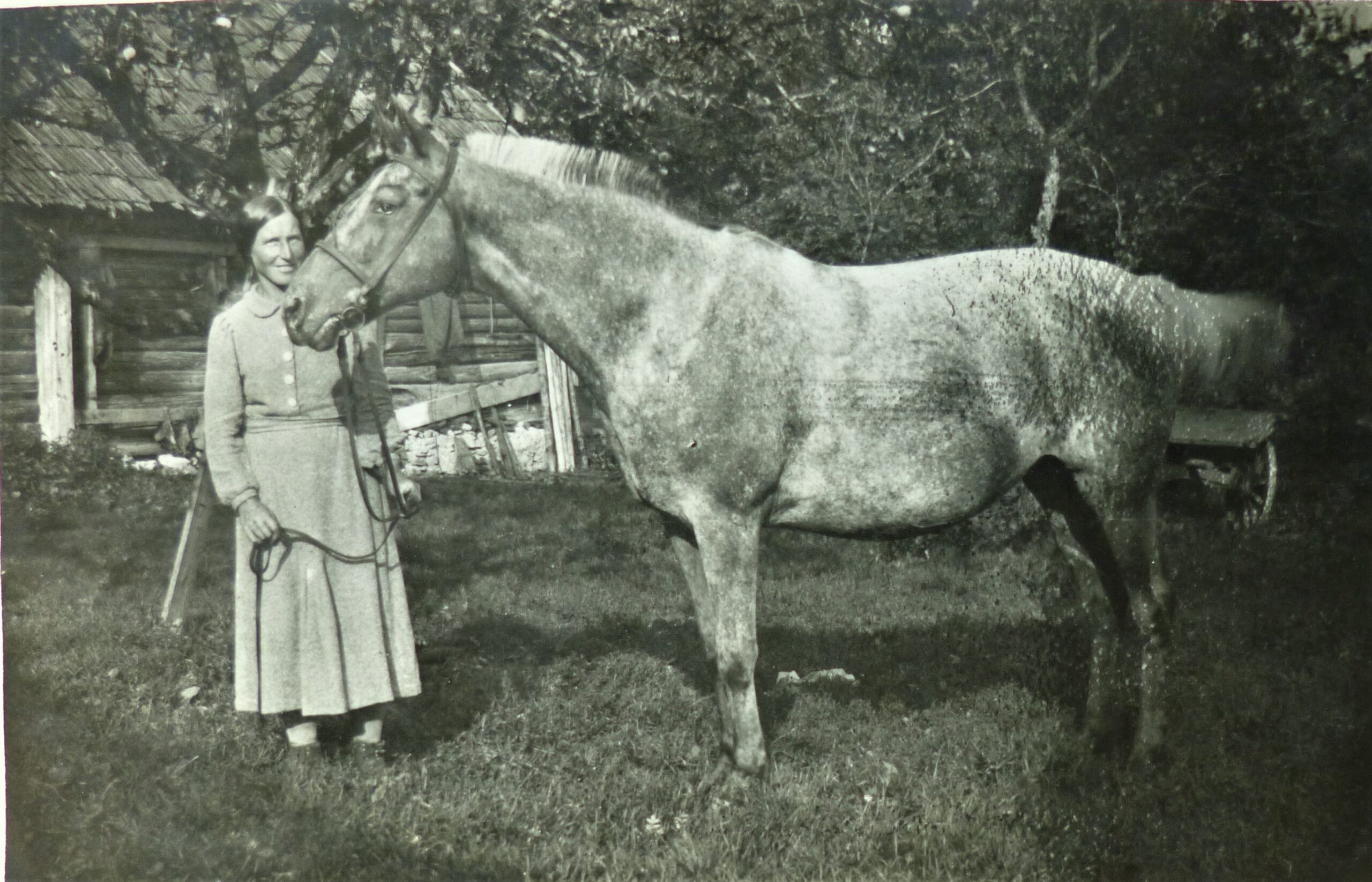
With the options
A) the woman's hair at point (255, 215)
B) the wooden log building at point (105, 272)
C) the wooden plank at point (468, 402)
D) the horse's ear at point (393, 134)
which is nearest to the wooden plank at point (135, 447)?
the wooden log building at point (105, 272)

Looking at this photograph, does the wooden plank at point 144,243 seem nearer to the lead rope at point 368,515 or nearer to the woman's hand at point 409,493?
the lead rope at point 368,515

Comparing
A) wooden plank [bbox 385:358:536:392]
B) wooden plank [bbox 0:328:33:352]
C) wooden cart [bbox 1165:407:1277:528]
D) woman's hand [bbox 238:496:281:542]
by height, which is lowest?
wooden cart [bbox 1165:407:1277:528]

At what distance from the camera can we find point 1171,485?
384 centimetres

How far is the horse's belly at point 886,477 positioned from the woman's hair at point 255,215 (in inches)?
87.6

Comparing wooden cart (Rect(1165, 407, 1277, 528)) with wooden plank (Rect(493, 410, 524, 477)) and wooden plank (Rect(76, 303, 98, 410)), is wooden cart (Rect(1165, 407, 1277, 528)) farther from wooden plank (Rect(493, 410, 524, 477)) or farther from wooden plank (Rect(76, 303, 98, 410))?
wooden plank (Rect(493, 410, 524, 477))

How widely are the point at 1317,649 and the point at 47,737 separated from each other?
16.9 feet

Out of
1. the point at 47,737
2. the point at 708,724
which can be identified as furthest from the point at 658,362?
the point at 47,737

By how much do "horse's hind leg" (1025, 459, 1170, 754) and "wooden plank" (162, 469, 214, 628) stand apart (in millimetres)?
3925

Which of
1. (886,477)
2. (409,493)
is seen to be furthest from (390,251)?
(886,477)

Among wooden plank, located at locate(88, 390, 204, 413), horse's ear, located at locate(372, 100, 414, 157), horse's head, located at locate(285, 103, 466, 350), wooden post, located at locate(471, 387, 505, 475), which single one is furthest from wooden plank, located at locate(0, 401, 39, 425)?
wooden post, located at locate(471, 387, 505, 475)

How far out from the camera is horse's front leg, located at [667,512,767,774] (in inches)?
130

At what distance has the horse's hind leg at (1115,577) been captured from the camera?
3.68 meters

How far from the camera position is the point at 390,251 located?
129 inches

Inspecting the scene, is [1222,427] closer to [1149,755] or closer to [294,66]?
[1149,755]
